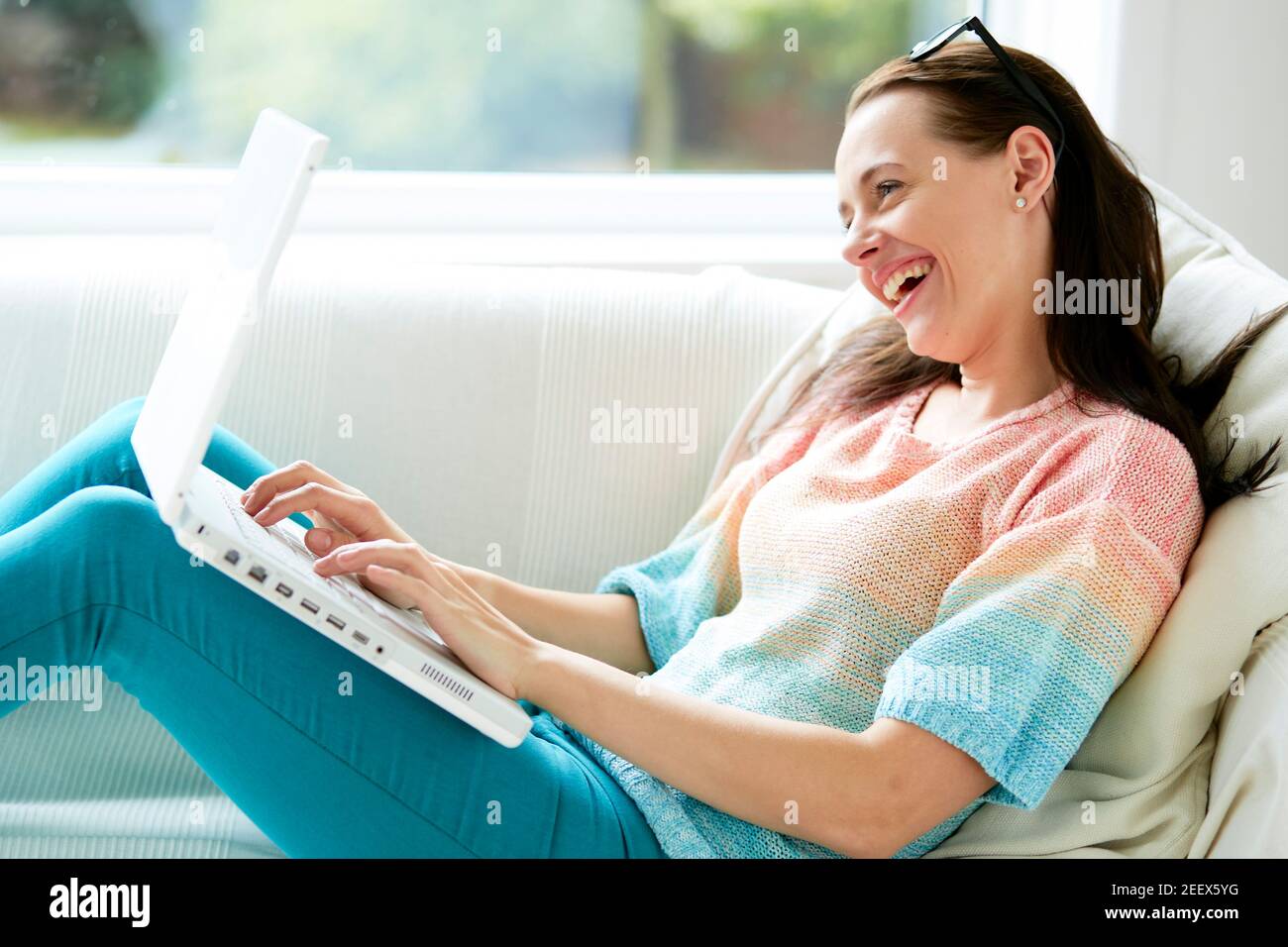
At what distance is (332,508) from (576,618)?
283 millimetres

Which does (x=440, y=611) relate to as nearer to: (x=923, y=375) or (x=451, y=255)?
(x=923, y=375)

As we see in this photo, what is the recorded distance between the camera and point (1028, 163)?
3.84 ft

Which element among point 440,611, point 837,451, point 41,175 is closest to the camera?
point 440,611

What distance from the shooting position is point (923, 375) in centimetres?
134

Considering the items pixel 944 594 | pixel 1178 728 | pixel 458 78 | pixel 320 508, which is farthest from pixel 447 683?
pixel 458 78

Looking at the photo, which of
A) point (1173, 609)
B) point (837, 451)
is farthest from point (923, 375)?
point (1173, 609)

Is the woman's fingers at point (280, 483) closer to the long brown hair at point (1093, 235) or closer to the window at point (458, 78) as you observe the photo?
the long brown hair at point (1093, 235)

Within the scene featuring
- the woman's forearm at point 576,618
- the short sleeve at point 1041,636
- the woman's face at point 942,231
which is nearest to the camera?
the short sleeve at point 1041,636

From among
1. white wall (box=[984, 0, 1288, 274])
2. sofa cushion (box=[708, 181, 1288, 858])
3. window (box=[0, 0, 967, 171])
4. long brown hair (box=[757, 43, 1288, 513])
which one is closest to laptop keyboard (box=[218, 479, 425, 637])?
sofa cushion (box=[708, 181, 1288, 858])

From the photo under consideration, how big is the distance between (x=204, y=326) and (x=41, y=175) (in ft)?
3.91

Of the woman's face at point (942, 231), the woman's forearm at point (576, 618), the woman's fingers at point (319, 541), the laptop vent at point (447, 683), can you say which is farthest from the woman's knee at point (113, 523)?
the woman's face at point (942, 231)

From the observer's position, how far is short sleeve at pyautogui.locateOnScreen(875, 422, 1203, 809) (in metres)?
0.93

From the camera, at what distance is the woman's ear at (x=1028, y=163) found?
1.16 m

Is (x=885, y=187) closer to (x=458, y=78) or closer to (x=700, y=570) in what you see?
(x=700, y=570)
